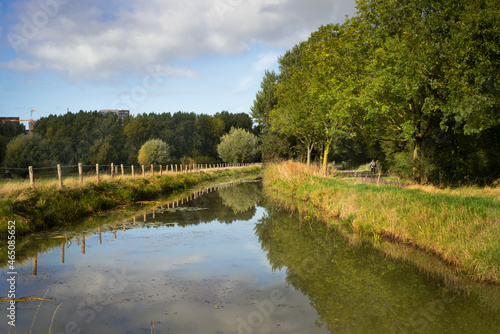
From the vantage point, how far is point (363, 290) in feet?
24.8

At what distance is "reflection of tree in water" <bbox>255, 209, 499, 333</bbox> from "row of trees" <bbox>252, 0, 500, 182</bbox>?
904 centimetres

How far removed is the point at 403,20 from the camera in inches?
800

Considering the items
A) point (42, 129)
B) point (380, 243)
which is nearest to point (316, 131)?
point (380, 243)

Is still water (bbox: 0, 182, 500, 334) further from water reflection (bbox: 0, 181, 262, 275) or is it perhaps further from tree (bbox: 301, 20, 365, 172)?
tree (bbox: 301, 20, 365, 172)

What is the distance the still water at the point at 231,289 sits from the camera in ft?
19.5

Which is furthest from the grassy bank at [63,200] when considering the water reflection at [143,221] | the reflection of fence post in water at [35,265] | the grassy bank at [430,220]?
the grassy bank at [430,220]

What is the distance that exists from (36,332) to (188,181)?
31.3 metres

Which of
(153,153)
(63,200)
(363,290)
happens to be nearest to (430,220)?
(363,290)

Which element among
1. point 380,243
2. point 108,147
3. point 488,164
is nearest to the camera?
point 380,243

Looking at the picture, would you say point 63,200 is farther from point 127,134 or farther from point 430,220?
point 127,134

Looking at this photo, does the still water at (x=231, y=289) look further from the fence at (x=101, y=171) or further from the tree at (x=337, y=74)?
the tree at (x=337, y=74)

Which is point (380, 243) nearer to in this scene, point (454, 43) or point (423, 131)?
point (454, 43)

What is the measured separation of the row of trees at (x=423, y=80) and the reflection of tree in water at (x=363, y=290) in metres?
9.04

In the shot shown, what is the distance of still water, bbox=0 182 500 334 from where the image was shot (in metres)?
5.93
